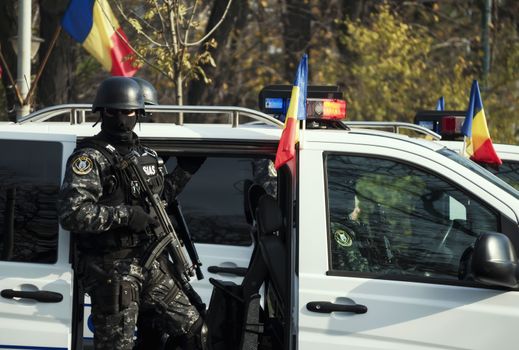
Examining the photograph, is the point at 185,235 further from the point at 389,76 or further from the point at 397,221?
the point at 389,76

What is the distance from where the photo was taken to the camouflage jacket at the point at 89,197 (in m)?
4.29

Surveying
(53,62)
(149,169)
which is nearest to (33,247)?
(149,169)

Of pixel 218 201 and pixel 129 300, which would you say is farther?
pixel 218 201

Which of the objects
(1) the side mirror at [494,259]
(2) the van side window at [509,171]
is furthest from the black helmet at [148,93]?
(2) the van side window at [509,171]

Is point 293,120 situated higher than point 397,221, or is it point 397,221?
point 293,120

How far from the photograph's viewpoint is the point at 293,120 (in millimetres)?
4352

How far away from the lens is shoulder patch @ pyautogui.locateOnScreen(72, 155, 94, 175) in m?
4.37

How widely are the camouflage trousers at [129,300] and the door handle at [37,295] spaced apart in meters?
0.14

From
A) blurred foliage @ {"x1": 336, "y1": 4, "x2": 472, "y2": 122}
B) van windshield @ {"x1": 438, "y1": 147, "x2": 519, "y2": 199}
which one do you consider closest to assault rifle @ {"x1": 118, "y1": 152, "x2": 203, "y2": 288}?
van windshield @ {"x1": 438, "y1": 147, "x2": 519, "y2": 199}

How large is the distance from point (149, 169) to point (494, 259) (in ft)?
5.05

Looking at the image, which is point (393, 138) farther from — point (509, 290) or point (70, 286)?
point (70, 286)

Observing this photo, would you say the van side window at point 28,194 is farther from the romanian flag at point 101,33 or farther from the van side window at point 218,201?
the romanian flag at point 101,33

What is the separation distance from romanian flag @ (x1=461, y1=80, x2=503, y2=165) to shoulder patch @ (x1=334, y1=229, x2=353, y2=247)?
4.76 feet

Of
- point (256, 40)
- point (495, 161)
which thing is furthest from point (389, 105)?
point (495, 161)
